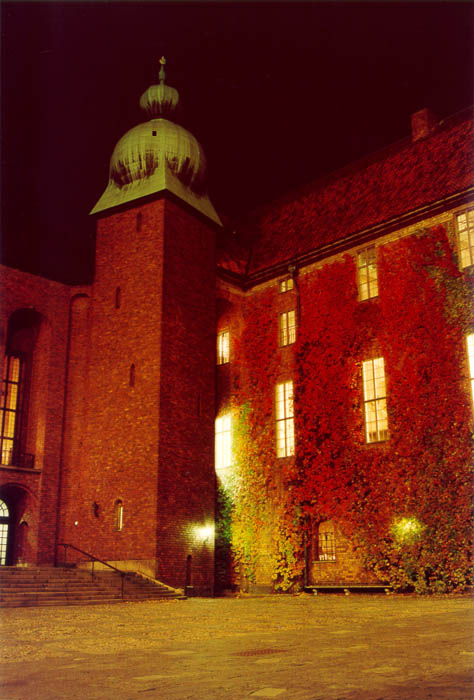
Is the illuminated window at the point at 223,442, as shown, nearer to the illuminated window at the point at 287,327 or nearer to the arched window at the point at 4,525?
the illuminated window at the point at 287,327

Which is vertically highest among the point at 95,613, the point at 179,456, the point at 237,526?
the point at 179,456

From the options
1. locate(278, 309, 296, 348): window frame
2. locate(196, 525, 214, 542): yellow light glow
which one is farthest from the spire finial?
locate(196, 525, 214, 542): yellow light glow

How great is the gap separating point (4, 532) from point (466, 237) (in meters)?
17.6

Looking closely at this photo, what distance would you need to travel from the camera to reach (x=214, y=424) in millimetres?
22781

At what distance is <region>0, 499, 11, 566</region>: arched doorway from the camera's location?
23062 mm

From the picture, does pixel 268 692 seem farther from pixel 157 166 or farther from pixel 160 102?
pixel 160 102

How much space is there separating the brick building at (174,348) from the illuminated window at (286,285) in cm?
5

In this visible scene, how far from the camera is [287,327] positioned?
23.7 m

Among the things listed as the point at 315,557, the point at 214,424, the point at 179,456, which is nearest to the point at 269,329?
the point at 214,424

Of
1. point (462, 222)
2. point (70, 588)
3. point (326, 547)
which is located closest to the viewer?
point (70, 588)

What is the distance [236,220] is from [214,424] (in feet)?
32.2

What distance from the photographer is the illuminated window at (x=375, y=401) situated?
1966cm

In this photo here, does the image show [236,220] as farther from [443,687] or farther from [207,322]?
[443,687]

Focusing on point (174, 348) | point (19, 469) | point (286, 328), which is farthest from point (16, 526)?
point (286, 328)
